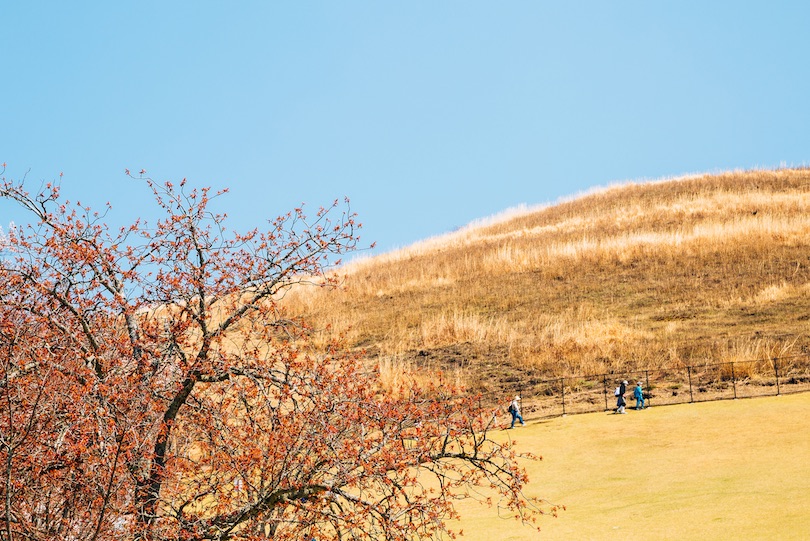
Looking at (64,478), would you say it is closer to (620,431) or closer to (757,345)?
(620,431)

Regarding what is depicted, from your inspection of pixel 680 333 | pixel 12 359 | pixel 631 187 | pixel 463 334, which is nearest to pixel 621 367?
pixel 680 333

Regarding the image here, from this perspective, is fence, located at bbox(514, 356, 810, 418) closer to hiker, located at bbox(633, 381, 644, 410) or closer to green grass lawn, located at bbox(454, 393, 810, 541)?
hiker, located at bbox(633, 381, 644, 410)

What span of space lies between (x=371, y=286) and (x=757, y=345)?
24758 mm

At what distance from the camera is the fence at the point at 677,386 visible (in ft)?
100

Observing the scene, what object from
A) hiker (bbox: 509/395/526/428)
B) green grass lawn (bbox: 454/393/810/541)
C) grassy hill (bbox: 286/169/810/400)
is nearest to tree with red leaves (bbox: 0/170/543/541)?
green grass lawn (bbox: 454/393/810/541)

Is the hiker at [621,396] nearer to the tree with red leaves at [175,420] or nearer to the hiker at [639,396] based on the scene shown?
the hiker at [639,396]

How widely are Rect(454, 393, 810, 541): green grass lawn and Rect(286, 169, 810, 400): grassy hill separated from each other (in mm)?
6928

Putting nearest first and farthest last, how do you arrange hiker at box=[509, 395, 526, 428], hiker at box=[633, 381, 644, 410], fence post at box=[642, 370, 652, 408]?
hiker at box=[509, 395, 526, 428] → hiker at box=[633, 381, 644, 410] → fence post at box=[642, 370, 652, 408]

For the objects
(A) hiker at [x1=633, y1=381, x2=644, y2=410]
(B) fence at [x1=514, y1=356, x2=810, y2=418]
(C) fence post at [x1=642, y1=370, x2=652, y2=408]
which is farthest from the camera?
(C) fence post at [x1=642, y1=370, x2=652, y2=408]

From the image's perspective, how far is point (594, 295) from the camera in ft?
149

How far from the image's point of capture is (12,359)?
36.4 ft

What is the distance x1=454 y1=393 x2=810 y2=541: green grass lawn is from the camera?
1684 cm

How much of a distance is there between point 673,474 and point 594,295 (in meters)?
24.6

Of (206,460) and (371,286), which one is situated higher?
(371,286)
